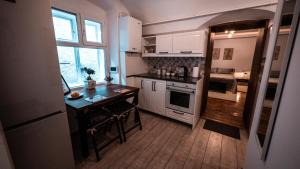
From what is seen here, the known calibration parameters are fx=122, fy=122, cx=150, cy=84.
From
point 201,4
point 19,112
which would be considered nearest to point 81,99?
point 19,112

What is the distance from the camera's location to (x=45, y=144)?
1.22m

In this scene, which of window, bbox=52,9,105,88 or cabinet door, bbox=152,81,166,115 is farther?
cabinet door, bbox=152,81,166,115

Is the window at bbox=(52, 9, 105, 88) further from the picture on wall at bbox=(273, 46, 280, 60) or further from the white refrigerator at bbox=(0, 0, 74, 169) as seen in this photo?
the picture on wall at bbox=(273, 46, 280, 60)

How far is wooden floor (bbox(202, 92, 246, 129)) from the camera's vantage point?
2863 mm

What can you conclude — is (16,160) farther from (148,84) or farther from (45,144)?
(148,84)

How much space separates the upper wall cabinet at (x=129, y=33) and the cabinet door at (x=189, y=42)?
0.95 meters

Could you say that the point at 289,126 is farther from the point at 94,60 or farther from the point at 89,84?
the point at 94,60

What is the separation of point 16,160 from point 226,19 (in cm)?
354

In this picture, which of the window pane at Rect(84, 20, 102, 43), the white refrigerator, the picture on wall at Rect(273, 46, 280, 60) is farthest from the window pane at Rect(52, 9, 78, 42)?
the picture on wall at Rect(273, 46, 280, 60)

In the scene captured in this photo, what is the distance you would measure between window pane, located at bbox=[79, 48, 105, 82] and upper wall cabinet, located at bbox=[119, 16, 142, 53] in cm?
57

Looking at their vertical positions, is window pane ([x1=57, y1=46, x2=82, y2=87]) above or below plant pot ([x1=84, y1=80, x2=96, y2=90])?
above

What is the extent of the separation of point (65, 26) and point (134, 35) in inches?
54.8

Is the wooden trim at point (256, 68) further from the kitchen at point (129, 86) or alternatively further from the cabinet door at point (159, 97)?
the cabinet door at point (159, 97)

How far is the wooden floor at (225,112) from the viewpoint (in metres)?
2.86
